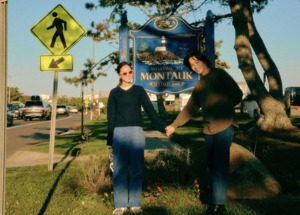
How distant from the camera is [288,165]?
799 cm

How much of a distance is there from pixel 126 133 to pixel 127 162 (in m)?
0.40

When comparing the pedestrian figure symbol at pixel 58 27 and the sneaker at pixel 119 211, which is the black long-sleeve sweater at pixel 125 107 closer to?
the sneaker at pixel 119 211

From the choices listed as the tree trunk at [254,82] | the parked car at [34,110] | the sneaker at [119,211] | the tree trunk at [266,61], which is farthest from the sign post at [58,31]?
the parked car at [34,110]

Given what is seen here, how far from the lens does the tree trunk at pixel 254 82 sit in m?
13.9

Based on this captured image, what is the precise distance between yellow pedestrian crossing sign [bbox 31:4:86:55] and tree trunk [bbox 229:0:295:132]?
7.16 metres

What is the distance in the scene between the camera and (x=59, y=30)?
823 centimetres

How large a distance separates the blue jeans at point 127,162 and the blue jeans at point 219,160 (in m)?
0.86

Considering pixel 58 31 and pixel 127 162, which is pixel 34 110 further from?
pixel 127 162

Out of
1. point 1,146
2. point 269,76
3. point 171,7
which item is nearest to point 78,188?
point 1,146

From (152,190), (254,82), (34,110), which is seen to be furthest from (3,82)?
(34,110)

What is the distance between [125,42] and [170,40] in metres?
0.72

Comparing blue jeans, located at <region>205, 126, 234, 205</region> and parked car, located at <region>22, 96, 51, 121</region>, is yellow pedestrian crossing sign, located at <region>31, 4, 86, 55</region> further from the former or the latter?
parked car, located at <region>22, 96, 51, 121</region>

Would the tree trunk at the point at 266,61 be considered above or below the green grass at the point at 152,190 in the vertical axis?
above

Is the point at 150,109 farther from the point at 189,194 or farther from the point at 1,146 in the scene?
the point at 1,146
